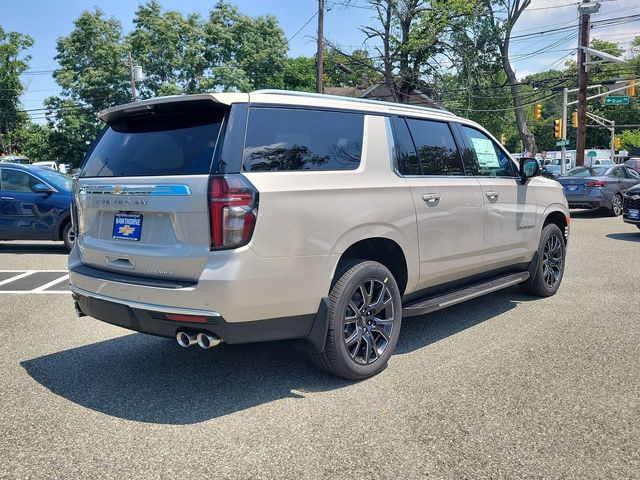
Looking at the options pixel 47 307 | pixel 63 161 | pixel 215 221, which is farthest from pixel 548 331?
pixel 63 161

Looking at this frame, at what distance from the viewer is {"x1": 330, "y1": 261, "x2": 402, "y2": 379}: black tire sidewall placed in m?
3.74

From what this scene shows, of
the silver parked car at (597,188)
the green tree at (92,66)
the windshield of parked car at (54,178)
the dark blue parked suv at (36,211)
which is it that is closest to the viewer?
the dark blue parked suv at (36,211)

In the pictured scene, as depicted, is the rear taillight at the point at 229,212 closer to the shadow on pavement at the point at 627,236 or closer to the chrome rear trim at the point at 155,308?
the chrome rear trim at the point at 155,308

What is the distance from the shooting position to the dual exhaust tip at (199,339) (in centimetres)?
338

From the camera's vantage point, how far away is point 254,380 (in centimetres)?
406

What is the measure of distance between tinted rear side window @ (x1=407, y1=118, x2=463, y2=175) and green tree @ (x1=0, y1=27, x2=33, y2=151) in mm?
61735

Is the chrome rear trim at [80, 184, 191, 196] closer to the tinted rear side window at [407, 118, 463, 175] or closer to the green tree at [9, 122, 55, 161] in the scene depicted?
the tinted rear side window at [407, 118, 463, 175]

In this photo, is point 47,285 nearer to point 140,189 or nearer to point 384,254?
point 140,189

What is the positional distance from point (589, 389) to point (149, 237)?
A: 3099 millimetres

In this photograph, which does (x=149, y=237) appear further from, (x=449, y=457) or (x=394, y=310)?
(x=449, y=457)

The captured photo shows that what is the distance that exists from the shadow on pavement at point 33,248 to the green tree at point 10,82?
5213 centimetres

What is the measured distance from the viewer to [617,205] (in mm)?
16469

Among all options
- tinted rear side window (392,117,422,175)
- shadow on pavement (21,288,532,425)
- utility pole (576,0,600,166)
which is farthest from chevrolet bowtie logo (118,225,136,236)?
utility pole (576,0,600,166)

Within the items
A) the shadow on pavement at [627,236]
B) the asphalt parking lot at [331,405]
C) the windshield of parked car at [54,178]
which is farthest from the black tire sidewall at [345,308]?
the shadow on pavement at [627,236]
